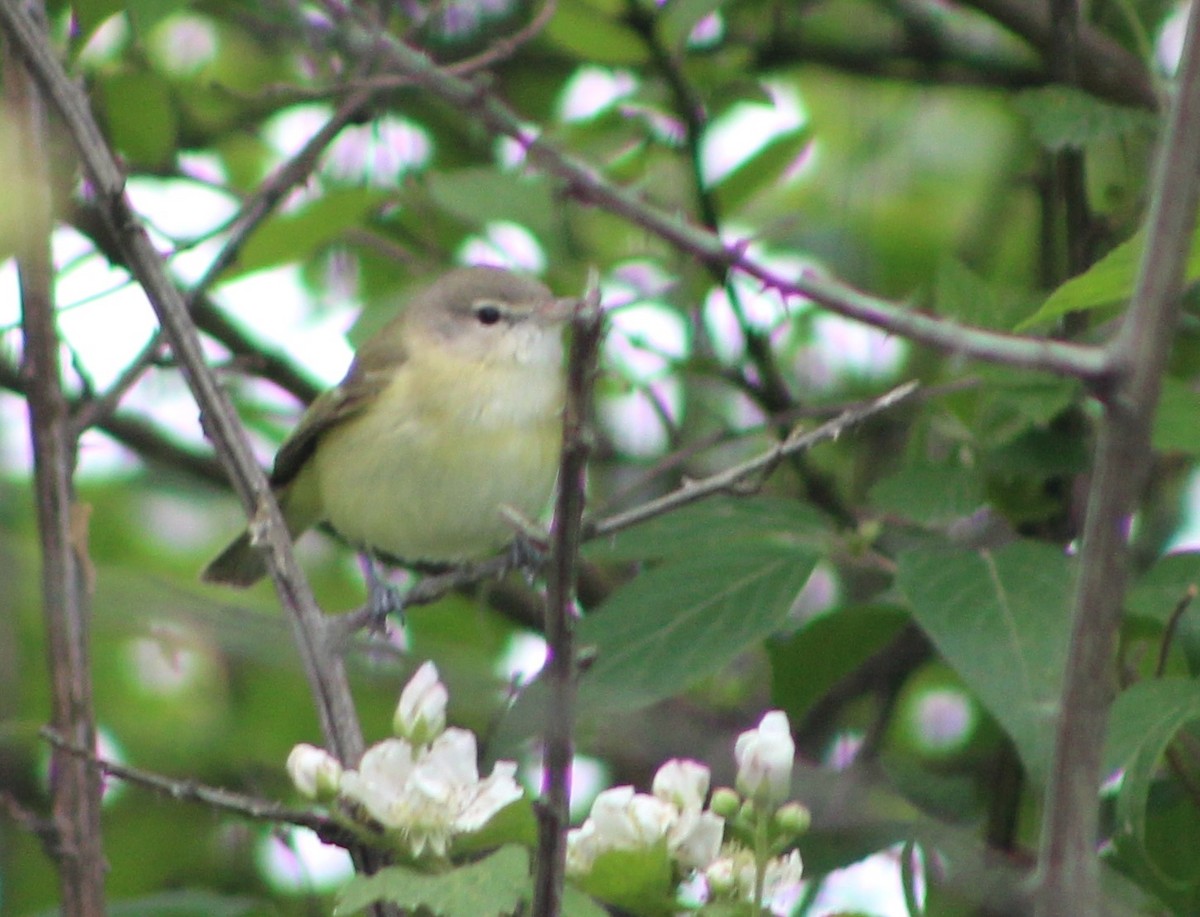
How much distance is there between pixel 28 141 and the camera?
2.95 meters

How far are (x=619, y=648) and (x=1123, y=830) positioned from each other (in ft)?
2.70

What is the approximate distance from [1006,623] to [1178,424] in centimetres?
57

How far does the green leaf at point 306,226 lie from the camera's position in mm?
3586

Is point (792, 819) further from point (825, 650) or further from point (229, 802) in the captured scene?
point (825, 650)

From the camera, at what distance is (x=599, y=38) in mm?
3730

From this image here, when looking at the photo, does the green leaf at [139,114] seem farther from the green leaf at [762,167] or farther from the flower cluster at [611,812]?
the flower cluster at [611,812]

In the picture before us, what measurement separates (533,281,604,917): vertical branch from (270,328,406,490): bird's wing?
259 centimetres

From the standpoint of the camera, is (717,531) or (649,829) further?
(717,531)

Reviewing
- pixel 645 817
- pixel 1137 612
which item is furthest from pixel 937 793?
pixel 645 817

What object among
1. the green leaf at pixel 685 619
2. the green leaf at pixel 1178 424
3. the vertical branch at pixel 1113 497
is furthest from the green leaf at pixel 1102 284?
the green leaf at pixel 1178 424

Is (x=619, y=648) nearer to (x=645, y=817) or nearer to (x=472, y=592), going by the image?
(x=645, y=817)

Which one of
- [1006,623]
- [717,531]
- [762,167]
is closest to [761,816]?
[1006,623]

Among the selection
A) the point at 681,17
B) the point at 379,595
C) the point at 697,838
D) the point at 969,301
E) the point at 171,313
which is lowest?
the point at 697,838

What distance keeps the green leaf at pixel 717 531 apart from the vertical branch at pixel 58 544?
880 mm
